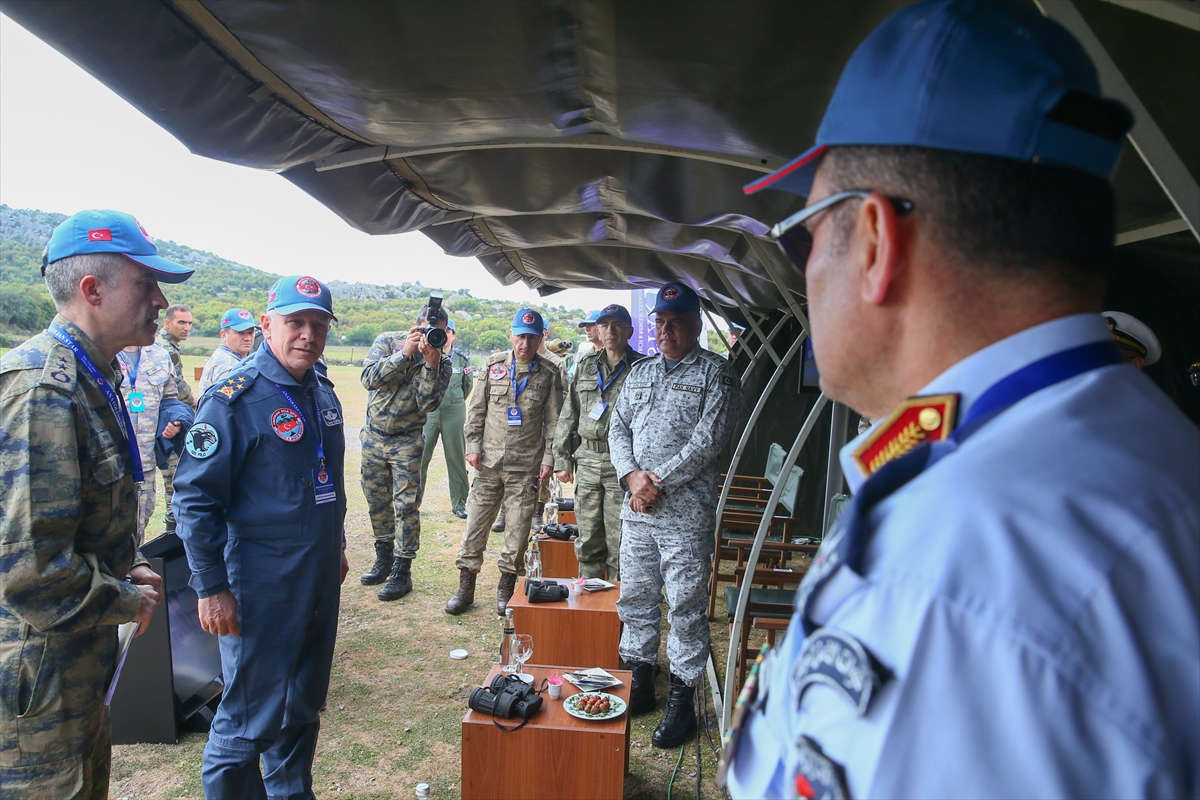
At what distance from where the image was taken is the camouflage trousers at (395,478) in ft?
18.2

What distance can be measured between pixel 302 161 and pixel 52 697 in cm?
185

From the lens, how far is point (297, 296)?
2.82 meters

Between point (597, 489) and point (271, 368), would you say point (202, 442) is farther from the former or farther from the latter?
point (597, 489)

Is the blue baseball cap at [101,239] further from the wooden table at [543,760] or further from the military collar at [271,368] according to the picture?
the wooden table at [543,760]

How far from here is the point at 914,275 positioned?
27.6 inches

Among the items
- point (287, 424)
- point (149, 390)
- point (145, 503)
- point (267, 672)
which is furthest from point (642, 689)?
point (149, 390)

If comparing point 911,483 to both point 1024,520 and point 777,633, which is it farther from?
point 777,633

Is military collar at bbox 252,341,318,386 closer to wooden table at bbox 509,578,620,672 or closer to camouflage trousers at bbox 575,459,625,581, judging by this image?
wooden table at bbox 509,578,620,672

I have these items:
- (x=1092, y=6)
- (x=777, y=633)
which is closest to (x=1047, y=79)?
(x=1092, y=6)

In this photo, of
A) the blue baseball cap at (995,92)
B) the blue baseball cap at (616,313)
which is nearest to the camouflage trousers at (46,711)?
the blue baseball cap at (995,92)

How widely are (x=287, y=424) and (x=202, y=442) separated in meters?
0.28

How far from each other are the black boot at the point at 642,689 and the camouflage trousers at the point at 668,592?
0.16 feet

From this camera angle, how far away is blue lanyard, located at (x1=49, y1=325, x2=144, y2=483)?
6.41 ft

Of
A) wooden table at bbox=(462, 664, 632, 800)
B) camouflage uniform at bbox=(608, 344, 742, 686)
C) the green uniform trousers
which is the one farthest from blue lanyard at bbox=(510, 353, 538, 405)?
wooden table at bbox=(462, 664, 632, 800)
